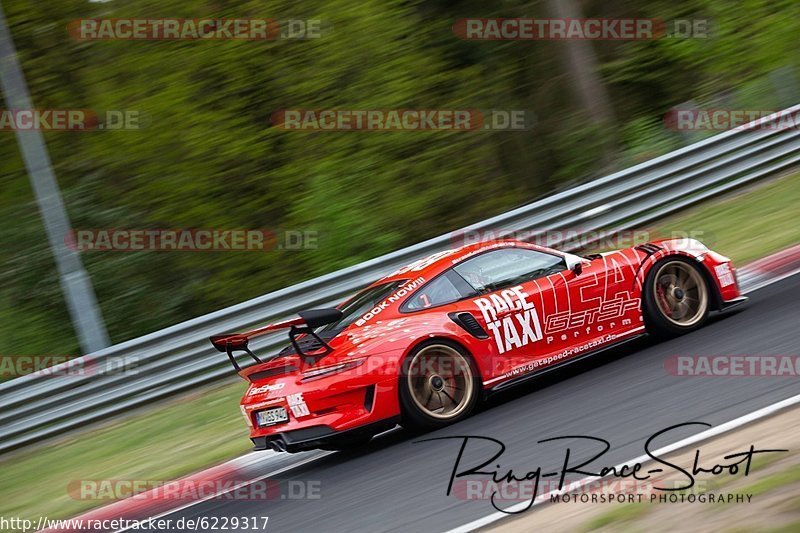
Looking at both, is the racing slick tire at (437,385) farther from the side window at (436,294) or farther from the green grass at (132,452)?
the green grass at (132,452)

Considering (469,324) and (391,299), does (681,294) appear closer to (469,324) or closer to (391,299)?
(469,324)

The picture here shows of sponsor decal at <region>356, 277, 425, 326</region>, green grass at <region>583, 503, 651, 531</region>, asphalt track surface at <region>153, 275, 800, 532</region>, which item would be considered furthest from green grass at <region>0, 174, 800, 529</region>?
green grass at <region>583, 503, 651, 531</region>

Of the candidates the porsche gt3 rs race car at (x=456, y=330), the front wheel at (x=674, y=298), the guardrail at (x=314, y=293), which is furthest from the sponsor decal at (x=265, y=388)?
the guardrail at (x=314, y=293)

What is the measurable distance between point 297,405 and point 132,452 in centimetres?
310

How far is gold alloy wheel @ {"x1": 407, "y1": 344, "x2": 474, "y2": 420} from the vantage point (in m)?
7.31

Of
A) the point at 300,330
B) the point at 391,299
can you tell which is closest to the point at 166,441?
the point at 300,330

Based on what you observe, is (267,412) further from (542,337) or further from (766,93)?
(766,93)

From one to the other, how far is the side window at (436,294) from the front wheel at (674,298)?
1.74m

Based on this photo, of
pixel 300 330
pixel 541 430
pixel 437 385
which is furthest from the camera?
pixel 437 385

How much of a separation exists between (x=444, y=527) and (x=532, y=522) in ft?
1.75

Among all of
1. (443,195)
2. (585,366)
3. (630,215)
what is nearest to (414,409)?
(585,366)

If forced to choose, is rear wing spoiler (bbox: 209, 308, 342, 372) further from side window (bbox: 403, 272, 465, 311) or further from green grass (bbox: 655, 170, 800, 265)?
green grass (bbox: 655, 170, 800, 265)

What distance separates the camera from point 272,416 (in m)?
7.26

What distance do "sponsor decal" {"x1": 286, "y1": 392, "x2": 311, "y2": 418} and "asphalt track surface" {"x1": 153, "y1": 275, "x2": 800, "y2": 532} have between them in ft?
1.61
